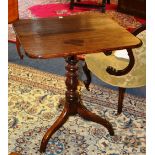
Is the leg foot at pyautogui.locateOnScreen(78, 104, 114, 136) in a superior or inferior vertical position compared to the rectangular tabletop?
inferior

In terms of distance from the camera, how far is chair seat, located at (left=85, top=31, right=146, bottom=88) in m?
2.13

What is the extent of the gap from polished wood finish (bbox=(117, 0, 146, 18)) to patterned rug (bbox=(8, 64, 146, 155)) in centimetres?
245

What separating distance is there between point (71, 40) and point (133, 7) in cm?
347

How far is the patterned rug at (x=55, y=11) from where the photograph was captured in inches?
186

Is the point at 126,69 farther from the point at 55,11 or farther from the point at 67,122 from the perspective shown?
the point at 55,11

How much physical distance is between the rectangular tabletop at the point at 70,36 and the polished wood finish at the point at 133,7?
2813 mm

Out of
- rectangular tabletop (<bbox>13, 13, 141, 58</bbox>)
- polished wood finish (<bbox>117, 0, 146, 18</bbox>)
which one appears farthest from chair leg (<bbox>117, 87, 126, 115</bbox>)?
polished wood finish (<bbox>117, 0, 146, 18</bbox>)

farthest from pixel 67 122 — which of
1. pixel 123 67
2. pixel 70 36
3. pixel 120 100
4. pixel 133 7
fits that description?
pixel 133 7

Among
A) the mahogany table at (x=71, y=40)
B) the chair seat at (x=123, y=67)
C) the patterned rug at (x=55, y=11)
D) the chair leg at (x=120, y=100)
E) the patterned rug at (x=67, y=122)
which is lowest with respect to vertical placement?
the patterned rug at (x=67, y=122)

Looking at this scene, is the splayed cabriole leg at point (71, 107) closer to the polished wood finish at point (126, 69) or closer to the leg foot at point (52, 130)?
the leg foot at point (52, 130)

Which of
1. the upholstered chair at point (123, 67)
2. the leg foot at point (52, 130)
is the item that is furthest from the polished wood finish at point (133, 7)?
the leg foot at point (52, 130)

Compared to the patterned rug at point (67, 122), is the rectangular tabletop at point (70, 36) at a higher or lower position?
higher

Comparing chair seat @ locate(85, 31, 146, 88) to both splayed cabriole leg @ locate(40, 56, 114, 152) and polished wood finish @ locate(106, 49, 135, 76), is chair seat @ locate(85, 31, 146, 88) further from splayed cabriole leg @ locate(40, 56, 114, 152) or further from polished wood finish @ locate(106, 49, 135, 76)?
splayed cabriole leg @ locate(40, 56, 114, 152)
